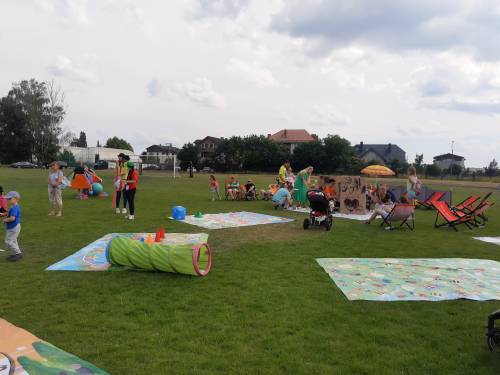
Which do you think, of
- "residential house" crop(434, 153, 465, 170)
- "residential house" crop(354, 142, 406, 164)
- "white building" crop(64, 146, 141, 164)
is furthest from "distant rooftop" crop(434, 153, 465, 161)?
"white building" crop(64, 146, 141, 164)

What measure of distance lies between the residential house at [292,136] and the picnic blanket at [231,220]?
77480 mm

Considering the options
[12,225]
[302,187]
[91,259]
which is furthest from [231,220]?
[12,225]

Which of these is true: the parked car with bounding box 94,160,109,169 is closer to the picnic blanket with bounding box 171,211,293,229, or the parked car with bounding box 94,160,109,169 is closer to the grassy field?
the picnic blanket with bounding box 171,211,293,229

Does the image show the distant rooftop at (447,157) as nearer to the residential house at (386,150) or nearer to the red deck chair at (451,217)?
the residential house at (386,150)

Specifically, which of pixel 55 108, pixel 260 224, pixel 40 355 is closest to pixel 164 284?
pixel 40 355

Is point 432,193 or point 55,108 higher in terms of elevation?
point 55,108

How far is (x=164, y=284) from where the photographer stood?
19.6ft

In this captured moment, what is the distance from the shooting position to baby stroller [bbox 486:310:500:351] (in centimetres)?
404

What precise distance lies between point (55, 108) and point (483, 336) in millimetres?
70289

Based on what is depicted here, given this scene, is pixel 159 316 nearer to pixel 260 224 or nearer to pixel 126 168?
pixel 260 224

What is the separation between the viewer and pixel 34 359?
3.68m

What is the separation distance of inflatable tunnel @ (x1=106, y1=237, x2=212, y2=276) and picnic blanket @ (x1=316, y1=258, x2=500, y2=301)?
232 centimetres

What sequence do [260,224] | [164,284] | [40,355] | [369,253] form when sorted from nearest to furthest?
[40,355] → [164,284] → [369,253] → [260,224]

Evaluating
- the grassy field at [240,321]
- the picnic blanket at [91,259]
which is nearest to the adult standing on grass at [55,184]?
the picnic blanket at [91,259]
